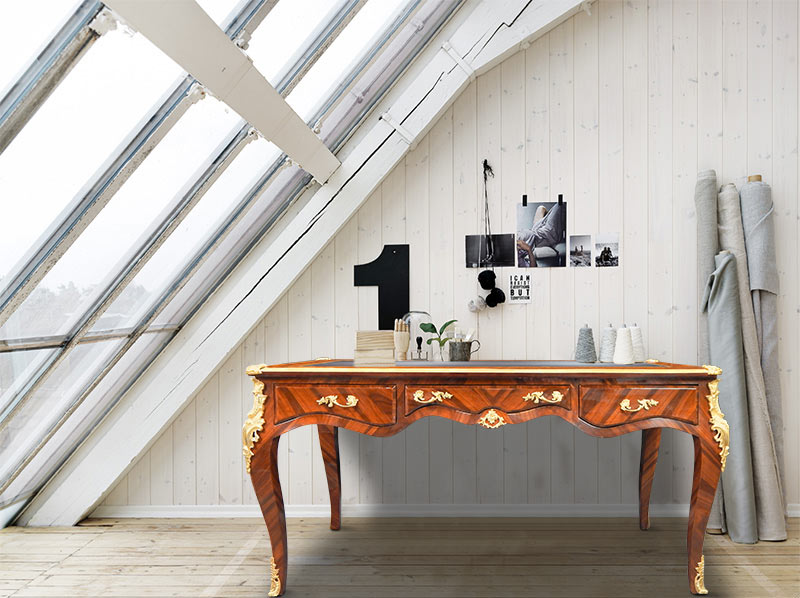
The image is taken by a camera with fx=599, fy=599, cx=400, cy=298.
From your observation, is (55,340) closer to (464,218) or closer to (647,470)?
(464,218)

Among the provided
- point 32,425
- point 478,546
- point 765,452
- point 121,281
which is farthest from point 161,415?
point 765,452

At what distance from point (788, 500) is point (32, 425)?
3.44 meters

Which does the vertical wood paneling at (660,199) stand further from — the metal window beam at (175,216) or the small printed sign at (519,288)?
the metal window beam at (175,216)

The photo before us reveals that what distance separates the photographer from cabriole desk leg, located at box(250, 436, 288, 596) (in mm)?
2156

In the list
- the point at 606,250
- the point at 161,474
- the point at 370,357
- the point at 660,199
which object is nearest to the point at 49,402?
the point at 161,474

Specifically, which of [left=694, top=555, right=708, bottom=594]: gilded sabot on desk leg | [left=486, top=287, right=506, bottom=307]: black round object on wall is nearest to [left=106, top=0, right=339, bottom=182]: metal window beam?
[left=486, top=287, right=506, bottom=307]: black round object on wall

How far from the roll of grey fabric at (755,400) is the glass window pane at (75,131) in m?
2.47

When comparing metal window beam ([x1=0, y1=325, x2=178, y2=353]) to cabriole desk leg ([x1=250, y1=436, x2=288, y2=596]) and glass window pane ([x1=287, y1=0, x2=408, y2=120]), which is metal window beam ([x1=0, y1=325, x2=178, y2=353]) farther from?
glass window pane ([x1=287, y1=0, x2=408, y2=120])

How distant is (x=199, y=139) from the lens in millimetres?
2061

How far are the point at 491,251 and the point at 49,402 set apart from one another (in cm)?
208

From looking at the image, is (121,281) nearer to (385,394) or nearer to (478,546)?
(385,394)

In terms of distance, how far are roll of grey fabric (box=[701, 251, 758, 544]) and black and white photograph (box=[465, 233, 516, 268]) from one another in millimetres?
938

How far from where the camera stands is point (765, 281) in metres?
2.76

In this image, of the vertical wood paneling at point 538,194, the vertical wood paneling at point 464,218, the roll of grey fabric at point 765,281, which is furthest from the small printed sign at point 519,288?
the roll of grey fabric at point 765,281
